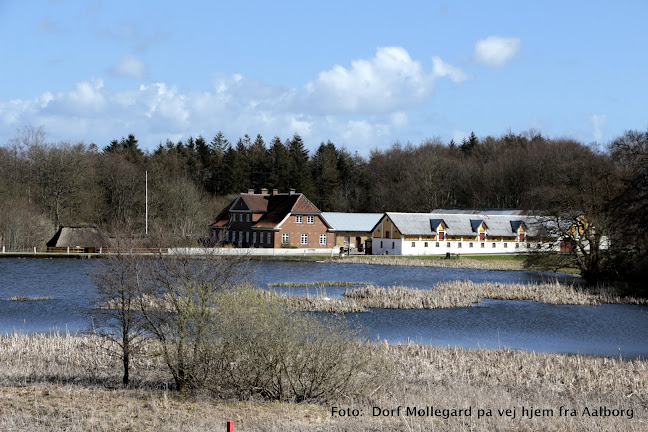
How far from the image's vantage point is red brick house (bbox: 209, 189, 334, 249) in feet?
213

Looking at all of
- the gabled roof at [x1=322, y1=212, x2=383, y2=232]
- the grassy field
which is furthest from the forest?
the grassy field

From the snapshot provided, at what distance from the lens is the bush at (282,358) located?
41.2 feet

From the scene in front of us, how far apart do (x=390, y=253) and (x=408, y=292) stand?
31.8 m

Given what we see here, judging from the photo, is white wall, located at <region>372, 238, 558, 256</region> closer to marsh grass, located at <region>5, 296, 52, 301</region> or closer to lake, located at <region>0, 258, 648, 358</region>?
lake, located at <region>0, 258, 648, 358</region>

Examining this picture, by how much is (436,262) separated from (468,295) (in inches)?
873

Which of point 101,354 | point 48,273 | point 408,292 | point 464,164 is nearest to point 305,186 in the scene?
point 464,164

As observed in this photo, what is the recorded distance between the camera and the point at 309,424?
10.9m

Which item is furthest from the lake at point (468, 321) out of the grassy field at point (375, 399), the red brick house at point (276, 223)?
the red brick house at point (276, 223)

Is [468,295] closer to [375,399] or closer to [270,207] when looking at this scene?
[375,399]

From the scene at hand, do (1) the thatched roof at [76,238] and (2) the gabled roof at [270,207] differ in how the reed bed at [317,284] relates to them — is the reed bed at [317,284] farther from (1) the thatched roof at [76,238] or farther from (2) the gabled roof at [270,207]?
(1) the thatched roof at [76,238]

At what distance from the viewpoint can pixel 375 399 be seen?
12.6 metres

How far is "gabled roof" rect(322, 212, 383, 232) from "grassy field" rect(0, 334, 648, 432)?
5208 cm

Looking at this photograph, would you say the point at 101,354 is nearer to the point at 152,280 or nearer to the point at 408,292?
the point at 152,280

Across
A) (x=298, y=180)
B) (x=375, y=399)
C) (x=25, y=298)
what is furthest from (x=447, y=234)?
(x=375, y=399)
